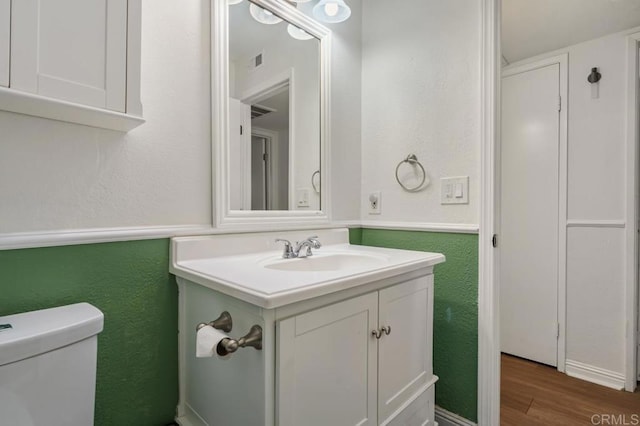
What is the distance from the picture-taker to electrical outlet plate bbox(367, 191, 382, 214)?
69.2 inches

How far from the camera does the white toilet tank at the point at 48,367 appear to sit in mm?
664

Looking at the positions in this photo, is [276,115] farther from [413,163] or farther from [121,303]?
[121,303]

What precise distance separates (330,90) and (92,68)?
109 centimetres

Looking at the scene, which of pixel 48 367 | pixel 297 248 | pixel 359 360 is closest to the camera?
pixel 48 367

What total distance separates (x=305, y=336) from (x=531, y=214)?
208 cm

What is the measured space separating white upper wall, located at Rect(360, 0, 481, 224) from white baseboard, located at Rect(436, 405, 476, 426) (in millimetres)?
889

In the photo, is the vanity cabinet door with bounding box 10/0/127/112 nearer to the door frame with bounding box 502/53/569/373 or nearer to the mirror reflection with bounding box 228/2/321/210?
the mirror reflection with bounding box 228/2/321/210

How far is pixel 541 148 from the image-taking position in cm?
216

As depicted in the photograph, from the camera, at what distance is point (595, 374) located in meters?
1.96

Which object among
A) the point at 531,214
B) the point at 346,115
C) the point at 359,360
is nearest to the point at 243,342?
the point at 359,360

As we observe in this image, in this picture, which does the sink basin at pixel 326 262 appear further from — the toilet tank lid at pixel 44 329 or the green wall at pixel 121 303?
the toilet tank lid at pixel 44 329

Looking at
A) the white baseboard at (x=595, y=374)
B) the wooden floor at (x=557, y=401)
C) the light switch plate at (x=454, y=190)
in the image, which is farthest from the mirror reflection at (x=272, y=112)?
the white baseboard at (x=595, y=374)

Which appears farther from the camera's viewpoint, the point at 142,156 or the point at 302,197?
the point at 302,197

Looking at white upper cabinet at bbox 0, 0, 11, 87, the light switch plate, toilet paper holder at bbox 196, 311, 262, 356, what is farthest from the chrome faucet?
white upper cabinet at bbox 0, 0, 11, 87
